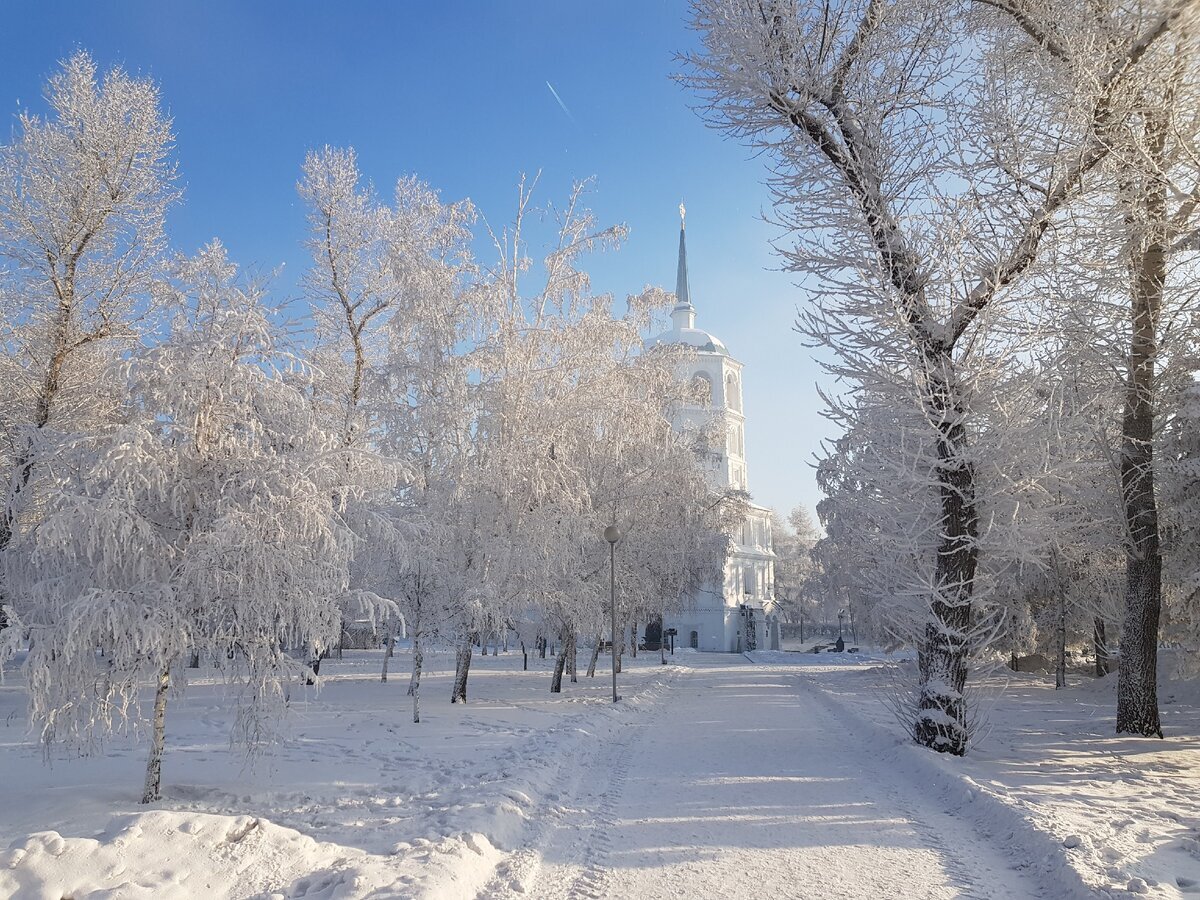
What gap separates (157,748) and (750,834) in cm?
546

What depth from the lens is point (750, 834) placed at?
676 centimetres

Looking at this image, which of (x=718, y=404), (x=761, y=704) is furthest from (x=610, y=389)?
(x=718, y=404)

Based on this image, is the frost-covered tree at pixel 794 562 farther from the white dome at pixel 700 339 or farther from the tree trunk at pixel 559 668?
the tree trunk at pixel 559 668

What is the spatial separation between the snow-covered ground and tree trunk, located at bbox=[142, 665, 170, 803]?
21 cm

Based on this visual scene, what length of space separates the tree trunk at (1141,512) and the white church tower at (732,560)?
46374 millimetres

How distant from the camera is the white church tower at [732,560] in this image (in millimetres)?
61719

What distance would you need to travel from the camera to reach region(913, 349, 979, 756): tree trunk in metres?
10.0

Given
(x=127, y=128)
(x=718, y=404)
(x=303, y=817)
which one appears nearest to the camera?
(x=303, y=817)

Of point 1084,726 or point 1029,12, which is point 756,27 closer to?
point 1029,12

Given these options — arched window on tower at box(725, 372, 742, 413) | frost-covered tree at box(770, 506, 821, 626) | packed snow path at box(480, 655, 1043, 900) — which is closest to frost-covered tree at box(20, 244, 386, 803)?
packed snow path at box(480, 655, 1043, 900)

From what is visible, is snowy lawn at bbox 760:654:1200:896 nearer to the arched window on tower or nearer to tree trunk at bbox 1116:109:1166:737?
tree trunk at bbox 1116:109:1166:737

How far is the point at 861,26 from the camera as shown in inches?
408

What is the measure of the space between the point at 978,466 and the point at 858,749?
4.50 meters

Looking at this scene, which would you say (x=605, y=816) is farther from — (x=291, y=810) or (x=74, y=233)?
(x=74, y=233)
